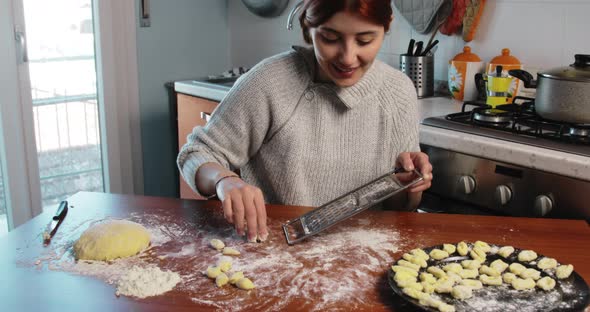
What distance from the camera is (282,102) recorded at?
143 centimetres

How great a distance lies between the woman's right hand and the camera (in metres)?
1.13

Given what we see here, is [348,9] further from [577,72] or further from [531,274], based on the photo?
[577,72]

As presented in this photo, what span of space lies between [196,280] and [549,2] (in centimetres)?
160

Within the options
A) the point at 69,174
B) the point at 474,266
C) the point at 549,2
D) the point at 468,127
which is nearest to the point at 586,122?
the point at 468,127

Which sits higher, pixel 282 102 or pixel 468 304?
pixel 282 102

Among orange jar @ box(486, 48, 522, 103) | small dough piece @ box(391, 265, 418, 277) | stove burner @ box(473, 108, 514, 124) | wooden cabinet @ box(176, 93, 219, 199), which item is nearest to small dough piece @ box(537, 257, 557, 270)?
small dough piece @ box(391, 265, 418, 277)

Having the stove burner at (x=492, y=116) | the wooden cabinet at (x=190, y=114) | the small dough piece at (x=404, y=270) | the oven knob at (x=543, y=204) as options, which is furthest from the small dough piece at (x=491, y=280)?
the wooden cabinet at (x=190, y=114)

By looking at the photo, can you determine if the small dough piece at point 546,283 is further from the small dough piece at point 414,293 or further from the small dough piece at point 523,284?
the small dough piece at point 414,293

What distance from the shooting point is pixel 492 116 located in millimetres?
1755

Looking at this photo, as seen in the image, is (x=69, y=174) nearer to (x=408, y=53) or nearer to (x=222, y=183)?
(x=408, y=53)

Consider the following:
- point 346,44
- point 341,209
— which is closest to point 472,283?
point 341,209

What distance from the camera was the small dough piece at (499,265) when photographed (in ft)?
3.28

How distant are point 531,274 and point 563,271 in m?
0.06

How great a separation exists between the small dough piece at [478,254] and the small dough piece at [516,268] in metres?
0.05
